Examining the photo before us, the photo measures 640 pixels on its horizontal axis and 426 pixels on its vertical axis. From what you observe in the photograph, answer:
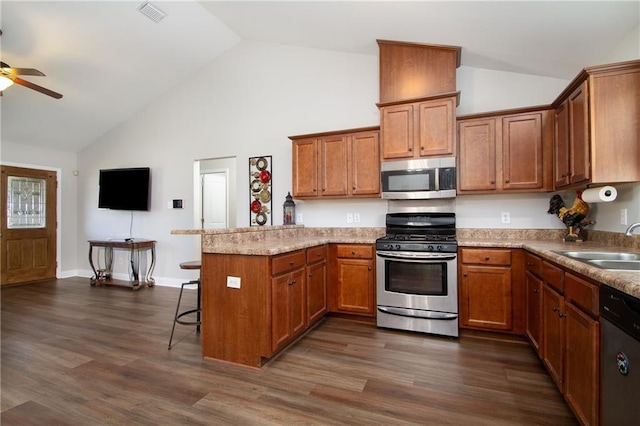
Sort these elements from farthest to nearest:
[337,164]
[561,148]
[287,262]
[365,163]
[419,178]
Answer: [337,164] → [365,163] → [419,178] → [561,148] → [287,262]

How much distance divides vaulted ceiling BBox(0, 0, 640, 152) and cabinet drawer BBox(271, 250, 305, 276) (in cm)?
233

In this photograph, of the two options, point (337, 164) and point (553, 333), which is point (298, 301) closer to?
point (337, 164)

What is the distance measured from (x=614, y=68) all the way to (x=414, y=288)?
223cm

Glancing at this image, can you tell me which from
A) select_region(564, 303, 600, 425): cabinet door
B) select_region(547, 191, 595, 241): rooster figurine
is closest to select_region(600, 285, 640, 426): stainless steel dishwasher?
select_region(564, 303, 600, 425): cabinet door

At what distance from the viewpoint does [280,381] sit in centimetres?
212

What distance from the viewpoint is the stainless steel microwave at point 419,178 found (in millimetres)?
3086

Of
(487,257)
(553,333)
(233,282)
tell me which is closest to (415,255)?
(487,257)

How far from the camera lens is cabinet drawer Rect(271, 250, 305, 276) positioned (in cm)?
236

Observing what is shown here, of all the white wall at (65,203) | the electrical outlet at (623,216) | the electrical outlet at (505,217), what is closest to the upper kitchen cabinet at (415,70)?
the electrical outlet at (505,217)

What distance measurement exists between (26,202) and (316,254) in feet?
19.0

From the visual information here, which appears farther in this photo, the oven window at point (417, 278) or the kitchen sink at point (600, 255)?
the oven window at point (417, 278)

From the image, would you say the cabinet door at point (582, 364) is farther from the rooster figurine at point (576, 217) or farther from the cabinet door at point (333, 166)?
the cabinet door at point (333, 166)

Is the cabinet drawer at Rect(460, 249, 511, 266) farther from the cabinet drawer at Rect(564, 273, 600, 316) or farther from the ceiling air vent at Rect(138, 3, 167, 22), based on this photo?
the ceiling air vent at Rect(138, 3, 167, 22)

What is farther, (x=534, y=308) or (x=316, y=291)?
(x=316, y=291)
